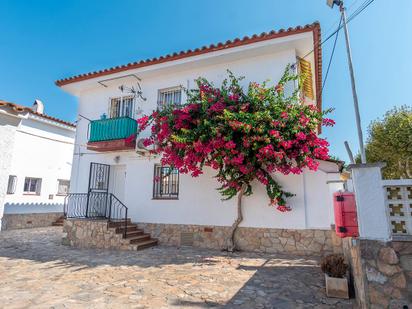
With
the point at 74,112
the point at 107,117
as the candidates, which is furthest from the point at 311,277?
the point at 74,112

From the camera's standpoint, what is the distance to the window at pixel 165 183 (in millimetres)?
9992

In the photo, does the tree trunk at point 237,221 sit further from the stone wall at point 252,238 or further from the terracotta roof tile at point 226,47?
the terracotta roof tile at point 226,47

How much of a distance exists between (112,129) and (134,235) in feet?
15.1

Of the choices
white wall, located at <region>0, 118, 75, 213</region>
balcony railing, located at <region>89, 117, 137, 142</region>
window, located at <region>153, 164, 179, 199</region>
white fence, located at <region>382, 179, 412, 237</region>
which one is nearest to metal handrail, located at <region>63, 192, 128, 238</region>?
window, located at <region>153, 164, 179, 199</region>

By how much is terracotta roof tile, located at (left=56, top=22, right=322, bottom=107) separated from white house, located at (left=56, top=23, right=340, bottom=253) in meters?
0.04

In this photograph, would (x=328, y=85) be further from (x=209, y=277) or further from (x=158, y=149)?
(x=209, y=277)

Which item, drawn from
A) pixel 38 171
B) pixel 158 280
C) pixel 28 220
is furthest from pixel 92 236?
pixel 38 171

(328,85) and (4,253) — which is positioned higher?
(328,85)

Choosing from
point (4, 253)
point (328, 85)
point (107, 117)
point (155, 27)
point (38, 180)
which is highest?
point (155, 27)

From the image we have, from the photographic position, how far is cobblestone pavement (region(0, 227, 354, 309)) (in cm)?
418

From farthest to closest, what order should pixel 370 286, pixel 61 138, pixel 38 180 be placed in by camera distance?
pixel 61 138, pixel 38 180, pixel 370 286

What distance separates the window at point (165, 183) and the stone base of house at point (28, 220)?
9.48m

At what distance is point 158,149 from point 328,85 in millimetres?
8095

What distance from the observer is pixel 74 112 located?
13.0m
